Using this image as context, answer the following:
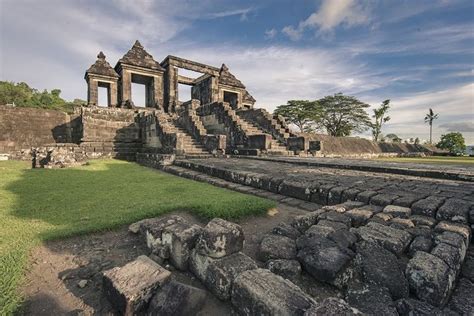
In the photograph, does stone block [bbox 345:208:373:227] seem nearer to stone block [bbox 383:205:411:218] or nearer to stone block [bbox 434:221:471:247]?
stone block [bbox 383:205:411:218]

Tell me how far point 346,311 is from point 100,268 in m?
1.89

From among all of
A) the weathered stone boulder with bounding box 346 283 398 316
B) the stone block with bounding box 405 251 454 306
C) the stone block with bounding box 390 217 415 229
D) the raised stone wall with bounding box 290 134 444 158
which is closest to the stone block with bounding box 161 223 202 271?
the weathered stone boulder with bounding box 346 283 398 316

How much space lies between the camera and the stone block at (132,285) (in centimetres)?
140

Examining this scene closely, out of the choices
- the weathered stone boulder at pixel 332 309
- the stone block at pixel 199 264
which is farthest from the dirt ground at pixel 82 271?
the weathered stone boulder at pixel 332 309

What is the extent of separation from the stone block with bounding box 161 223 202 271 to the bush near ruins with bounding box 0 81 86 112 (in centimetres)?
4185

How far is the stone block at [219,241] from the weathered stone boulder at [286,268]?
31 centimetres

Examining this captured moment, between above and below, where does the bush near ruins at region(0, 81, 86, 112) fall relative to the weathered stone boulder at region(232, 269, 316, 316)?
above

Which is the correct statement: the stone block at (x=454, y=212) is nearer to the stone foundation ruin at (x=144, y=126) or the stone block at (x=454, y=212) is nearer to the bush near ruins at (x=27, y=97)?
the stone foundation ruin at (x=144, y=126)

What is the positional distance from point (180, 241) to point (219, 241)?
1.20 ft

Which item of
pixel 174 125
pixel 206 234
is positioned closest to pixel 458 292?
pixel 206 234

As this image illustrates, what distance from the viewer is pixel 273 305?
1.28 meters

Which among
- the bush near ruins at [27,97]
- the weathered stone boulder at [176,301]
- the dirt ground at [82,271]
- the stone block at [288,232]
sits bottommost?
the dirt ground at [82,271]

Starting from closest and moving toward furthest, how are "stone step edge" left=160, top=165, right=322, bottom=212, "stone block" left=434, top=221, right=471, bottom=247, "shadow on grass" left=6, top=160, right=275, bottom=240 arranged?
"stone block" left=434, top=221, right=471, bottom=247, "shadow on grass" left=6, top=160, right=275, bottom=240, "stone step edge" left=160, top=165, right=322, bottom=212

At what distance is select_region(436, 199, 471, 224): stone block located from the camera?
232cm
